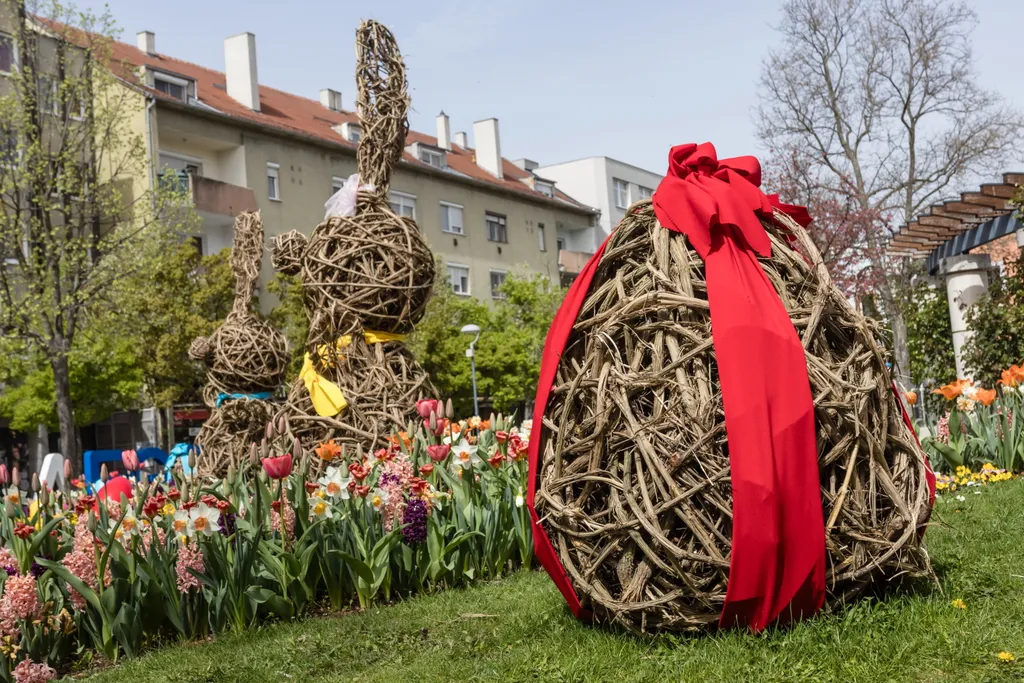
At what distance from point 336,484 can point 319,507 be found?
6.9 inches

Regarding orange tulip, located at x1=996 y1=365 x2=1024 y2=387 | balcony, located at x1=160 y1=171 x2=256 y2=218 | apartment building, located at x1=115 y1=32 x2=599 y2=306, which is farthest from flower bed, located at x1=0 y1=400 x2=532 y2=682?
balcony, located at x1=160 y1=171 x2=256 y2=218

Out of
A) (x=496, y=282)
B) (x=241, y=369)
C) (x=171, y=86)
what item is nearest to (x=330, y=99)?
(x=496, y=282)

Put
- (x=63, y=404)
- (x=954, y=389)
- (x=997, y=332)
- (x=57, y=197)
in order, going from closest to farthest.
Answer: (x=954, y=389)
(x=997, y=332)
(x=63, y=404)
(x=57, y=197)

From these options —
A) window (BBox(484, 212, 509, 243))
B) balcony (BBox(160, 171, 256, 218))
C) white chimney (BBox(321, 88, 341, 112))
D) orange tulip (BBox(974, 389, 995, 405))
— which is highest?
white chimney (BBox(321, 88, 341, 112))

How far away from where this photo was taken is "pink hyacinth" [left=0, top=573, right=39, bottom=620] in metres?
4.34

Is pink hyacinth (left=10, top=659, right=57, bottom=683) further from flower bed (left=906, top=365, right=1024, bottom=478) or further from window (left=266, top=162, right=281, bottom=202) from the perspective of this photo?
window (left=266, top=162, right=281, bottom=202)

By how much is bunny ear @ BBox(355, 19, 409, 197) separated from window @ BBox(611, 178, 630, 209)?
42462 mm

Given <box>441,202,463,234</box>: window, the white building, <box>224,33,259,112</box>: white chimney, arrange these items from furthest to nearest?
the white building < <box>441,202,463,234</box>: window < <box>224,33,259,112</box>: white chimney

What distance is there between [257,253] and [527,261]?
3126 centimetres

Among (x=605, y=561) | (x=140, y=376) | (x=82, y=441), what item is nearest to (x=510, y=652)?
(x=605, y=561)

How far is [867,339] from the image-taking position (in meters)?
3.52

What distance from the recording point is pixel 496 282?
1597 inches

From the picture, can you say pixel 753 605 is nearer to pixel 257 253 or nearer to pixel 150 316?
pixel 257 253

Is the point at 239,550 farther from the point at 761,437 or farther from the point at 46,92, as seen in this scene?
the point at 46,92
